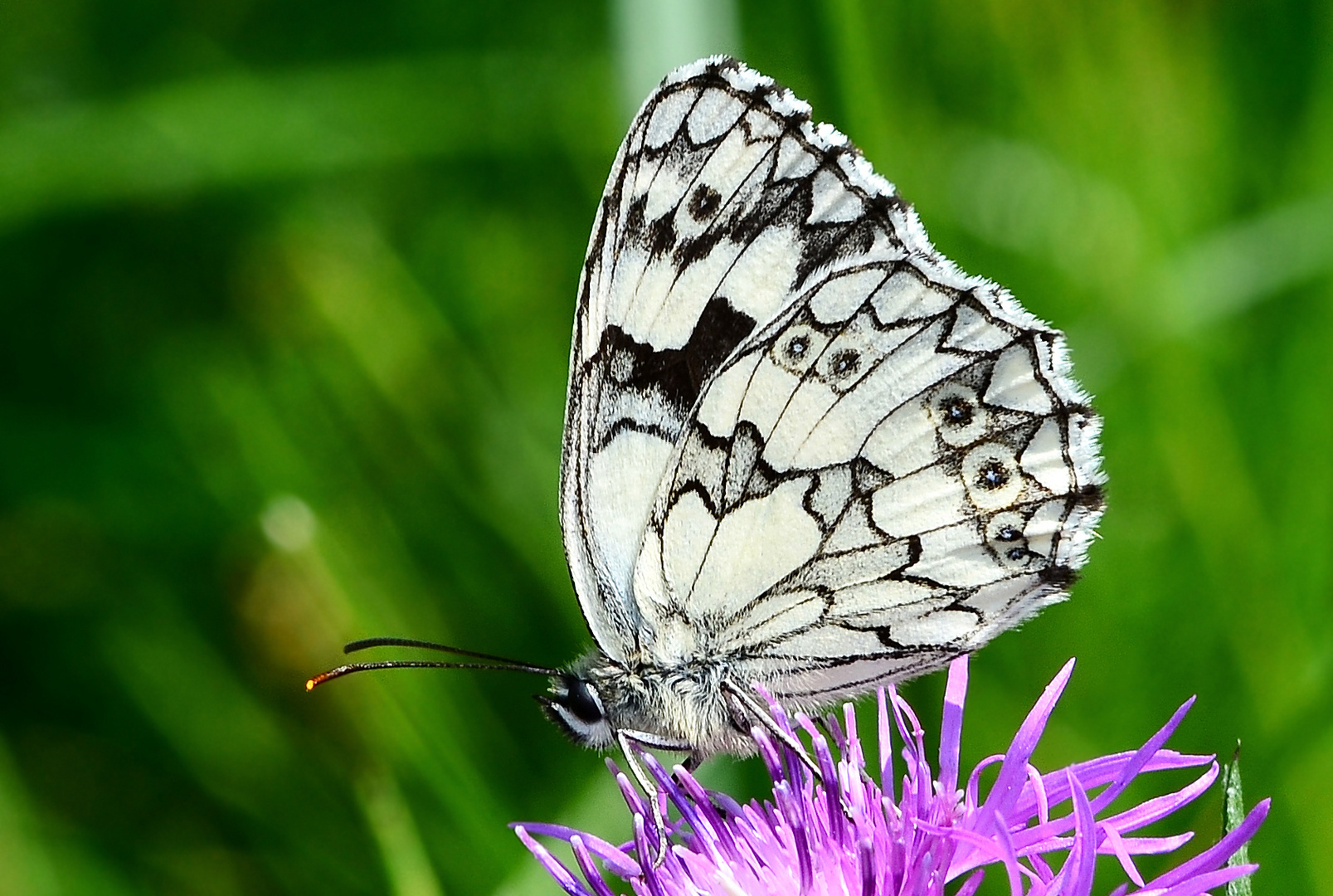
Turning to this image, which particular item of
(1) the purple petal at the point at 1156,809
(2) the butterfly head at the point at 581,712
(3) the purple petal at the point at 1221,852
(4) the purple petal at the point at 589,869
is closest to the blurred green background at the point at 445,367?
(2) the butterfly head at the point at 581,712

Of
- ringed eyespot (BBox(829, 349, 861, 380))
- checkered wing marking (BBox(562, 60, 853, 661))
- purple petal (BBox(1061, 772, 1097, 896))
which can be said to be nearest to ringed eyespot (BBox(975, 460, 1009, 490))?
ringed eyespot (BBox(829, 349, 861, 380))

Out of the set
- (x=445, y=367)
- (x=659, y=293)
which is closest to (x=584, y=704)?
(x=659, y=293)

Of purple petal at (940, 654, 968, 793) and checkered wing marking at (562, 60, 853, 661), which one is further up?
checkered wing marking at (562, 60, 853, 661)

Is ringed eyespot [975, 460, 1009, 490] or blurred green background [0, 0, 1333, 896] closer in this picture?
ringed eyespot [975, 460, 1009, 490]

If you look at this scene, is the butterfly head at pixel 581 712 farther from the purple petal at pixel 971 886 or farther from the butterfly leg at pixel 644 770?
the purple petal at pixel 971 886

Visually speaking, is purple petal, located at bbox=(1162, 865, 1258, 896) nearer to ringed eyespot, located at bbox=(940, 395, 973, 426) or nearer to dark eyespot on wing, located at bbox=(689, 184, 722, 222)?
ringed eyespot, located at bbox=(940, 395, 973, 426)

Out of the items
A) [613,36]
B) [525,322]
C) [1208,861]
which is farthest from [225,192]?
[1208,861]

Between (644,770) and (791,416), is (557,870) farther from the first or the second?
(791,416)

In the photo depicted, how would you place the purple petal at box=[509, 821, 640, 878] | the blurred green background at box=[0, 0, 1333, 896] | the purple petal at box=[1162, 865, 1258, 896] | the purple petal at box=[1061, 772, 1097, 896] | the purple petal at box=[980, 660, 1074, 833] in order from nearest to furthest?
the purple petal at box=[1162, 865, 1258, 896] → the purple petal at box=[1061, 772, 1097, 896] → the purple petal at box=[980, 660, 1074, 833] → the purple petal at box=[509, 821, 640, 878] → the blurred green background at box=[0, 0, 1333, 896]
